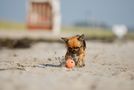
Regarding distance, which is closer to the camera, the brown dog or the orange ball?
the brown dog

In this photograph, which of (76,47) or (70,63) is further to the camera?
(70,63)

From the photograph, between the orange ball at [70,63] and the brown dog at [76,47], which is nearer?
the brown dog at [76,47]

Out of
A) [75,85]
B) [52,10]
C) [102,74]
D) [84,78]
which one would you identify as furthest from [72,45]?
[52,10]

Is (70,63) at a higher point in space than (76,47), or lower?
lower

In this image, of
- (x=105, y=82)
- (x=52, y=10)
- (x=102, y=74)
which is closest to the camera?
(x=105, y=82)

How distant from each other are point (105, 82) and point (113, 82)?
23 centimetres

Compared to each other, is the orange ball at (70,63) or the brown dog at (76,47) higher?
the brown dog at (76,47)

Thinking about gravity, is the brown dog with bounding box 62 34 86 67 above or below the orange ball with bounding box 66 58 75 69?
above

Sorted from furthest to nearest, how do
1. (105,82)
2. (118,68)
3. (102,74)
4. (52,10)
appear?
1. (52,10)
2. (118,68)
3. (102,74)
4. (105,82)

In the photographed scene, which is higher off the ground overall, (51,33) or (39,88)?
(39,88)

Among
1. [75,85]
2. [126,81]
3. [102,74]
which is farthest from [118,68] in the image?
[75,85]

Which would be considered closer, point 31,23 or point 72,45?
point 72,45

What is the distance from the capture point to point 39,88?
10.9m

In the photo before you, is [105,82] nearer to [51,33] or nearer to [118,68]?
[118,68]
